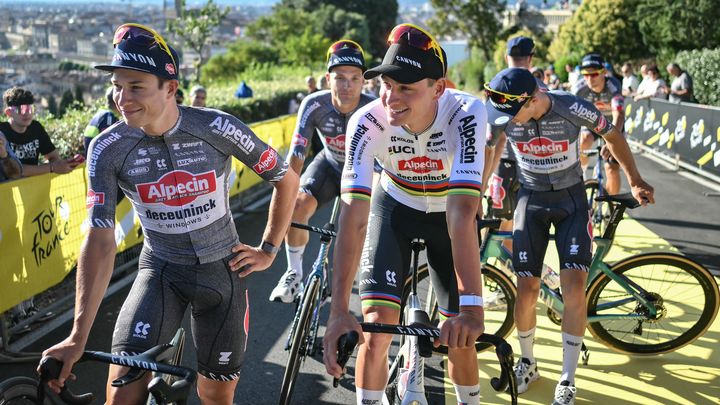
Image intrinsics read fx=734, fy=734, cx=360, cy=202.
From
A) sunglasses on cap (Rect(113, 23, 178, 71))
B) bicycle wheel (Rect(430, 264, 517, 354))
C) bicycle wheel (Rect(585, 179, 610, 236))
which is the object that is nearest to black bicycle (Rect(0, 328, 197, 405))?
sunglasses on cap (Rect(113, 23, 178, 71))

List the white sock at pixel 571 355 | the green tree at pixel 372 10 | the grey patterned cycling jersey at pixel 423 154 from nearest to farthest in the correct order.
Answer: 1. the grey patterned cycling jersey at pixel 423 154
2. the white sock at pixel 571 355
3. the green tree at pixel 372 10

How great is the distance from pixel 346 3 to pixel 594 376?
11055 centimetres

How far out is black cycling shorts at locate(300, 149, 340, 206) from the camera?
6500mm

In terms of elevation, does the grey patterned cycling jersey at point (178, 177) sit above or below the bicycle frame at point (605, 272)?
above

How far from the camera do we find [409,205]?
4.14 metres

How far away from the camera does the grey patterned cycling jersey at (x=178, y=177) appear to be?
11.1 feet

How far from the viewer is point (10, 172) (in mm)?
7133

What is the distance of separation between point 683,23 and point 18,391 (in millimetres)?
33514

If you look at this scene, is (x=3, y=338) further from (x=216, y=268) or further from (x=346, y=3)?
(x=346, y=3)

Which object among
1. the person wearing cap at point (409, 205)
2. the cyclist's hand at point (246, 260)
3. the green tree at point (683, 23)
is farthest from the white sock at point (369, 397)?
the green tree at point (683, 23)

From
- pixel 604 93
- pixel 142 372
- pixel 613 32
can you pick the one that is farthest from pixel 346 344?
Result: pixel 613 32

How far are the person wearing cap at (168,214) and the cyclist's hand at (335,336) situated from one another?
3.11ft

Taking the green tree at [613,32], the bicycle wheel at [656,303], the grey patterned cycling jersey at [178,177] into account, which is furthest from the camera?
the green tree at [613,32]

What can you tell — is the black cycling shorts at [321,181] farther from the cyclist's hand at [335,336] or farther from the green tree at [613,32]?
the green tree at [613,32]
